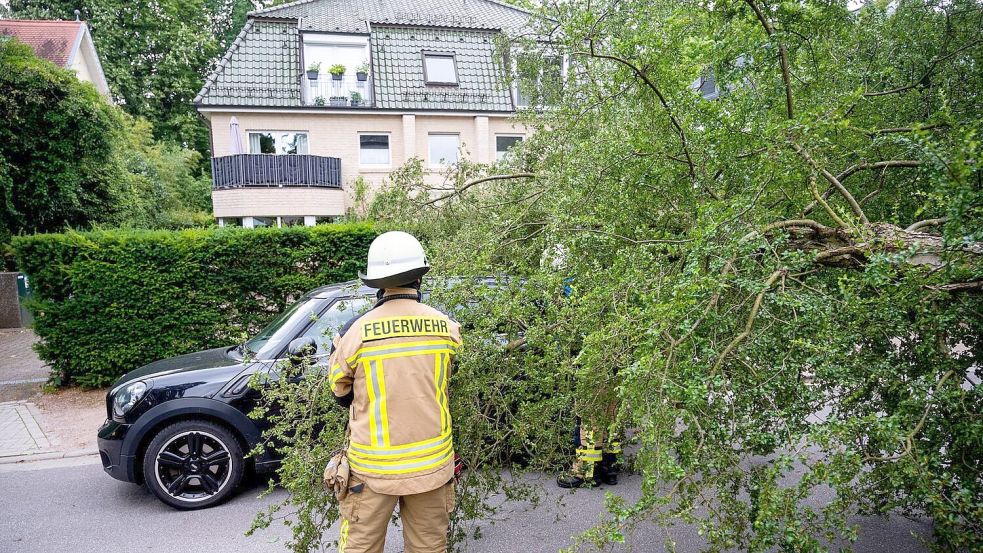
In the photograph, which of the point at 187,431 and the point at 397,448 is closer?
the point at 397,448

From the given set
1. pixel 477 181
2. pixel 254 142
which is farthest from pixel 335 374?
pixel 254 142

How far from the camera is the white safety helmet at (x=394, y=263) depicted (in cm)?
298

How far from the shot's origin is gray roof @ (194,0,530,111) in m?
18.0

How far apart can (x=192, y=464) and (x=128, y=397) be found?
0.78 metres

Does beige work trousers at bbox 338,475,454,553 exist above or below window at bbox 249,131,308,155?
below

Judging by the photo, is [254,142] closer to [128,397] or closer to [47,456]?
[47,456]

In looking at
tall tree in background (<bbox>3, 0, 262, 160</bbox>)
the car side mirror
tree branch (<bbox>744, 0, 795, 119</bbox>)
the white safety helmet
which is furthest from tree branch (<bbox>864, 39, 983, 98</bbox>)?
tall tree in background (<bbox>3, 0, 262, 160</bbox>)

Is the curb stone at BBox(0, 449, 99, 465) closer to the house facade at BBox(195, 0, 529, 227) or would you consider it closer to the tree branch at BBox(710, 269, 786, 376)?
the tree branch at BBox(710, 269, 786, 376)

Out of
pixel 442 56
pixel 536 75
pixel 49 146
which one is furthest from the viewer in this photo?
pixel 442 56

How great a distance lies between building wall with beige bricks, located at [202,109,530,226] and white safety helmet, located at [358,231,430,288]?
597 inches

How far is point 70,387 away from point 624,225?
29.3 feet

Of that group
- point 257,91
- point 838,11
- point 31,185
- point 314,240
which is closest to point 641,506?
point 838,11

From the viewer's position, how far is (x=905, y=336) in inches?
105

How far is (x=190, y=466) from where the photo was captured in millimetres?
4848
